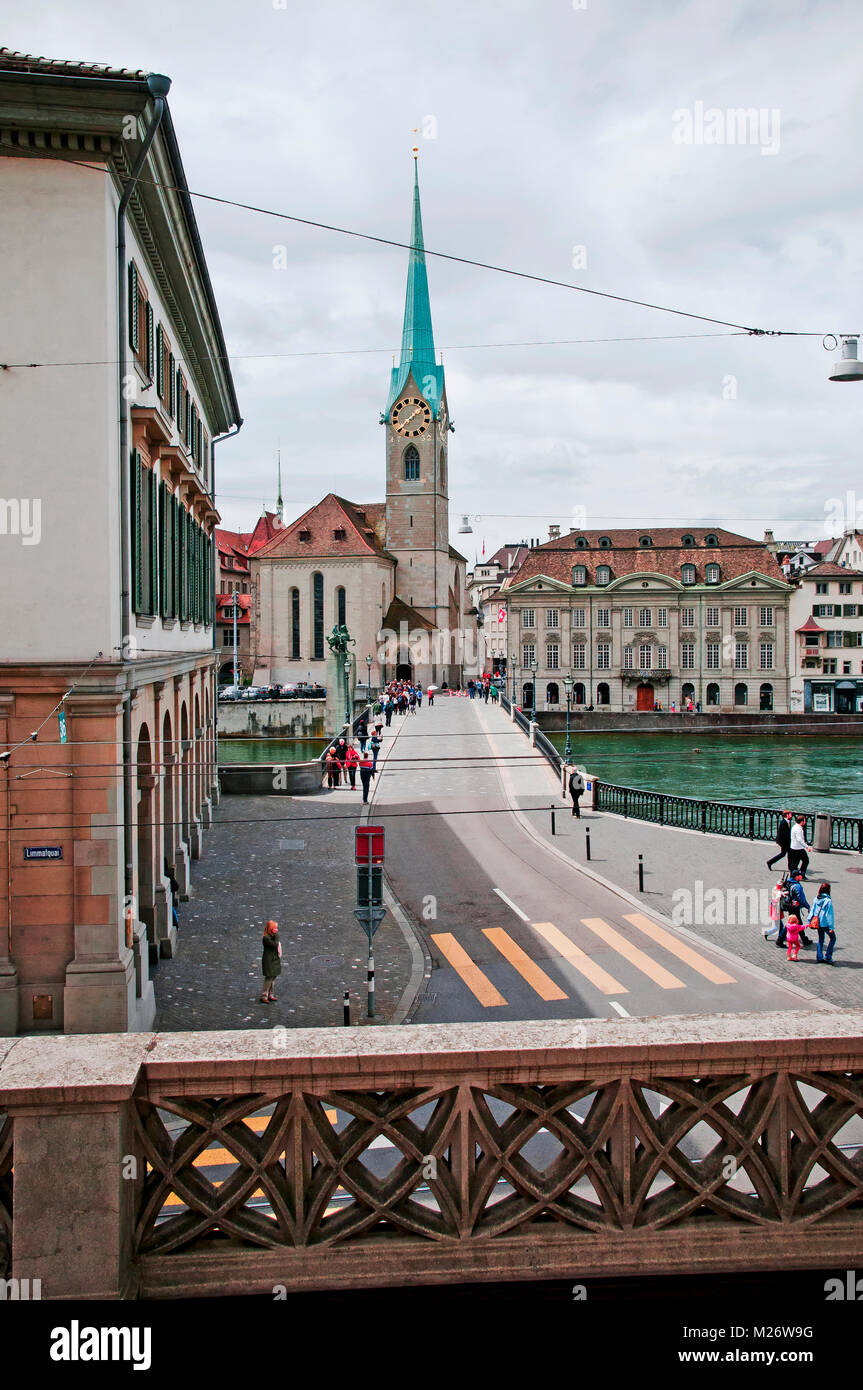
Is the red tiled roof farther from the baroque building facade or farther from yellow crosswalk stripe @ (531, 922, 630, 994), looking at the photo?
yellow crosswalk stripe @ (531, 922, 630, 994)

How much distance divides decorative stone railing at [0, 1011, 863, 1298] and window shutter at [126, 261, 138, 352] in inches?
481

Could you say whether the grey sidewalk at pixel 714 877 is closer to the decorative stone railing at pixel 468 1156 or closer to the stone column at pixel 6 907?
→ the stone column at pixel 6 907

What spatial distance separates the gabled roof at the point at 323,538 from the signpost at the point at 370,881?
76365mm

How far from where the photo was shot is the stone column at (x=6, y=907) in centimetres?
1213

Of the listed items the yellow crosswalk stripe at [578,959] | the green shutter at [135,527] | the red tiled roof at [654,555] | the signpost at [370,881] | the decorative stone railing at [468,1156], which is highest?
the red tiled roof at [654,555]

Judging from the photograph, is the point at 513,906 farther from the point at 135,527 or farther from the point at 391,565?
the point at 391,565

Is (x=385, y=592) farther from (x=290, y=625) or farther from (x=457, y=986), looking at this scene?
(x=457, y=986)

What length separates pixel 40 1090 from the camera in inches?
114

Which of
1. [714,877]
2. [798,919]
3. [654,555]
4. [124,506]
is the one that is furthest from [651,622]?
[124,506]

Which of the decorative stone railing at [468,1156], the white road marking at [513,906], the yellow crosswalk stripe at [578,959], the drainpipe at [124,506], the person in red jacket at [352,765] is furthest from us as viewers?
the person in red jacket at [352,765]

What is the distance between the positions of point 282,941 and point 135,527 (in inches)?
290

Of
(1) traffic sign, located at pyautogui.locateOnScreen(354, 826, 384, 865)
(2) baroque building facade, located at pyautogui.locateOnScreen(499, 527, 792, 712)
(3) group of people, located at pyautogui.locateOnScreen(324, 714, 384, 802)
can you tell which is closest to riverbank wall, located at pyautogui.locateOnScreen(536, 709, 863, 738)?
(2) baroque building facade, located at pyautogui.locateOnScreen(499, 527, 792, 712)

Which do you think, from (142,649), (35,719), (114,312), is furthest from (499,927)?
(114,312)

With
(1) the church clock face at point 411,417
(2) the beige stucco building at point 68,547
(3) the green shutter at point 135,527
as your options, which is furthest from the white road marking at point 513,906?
(1) the church clock face at point 411,417
